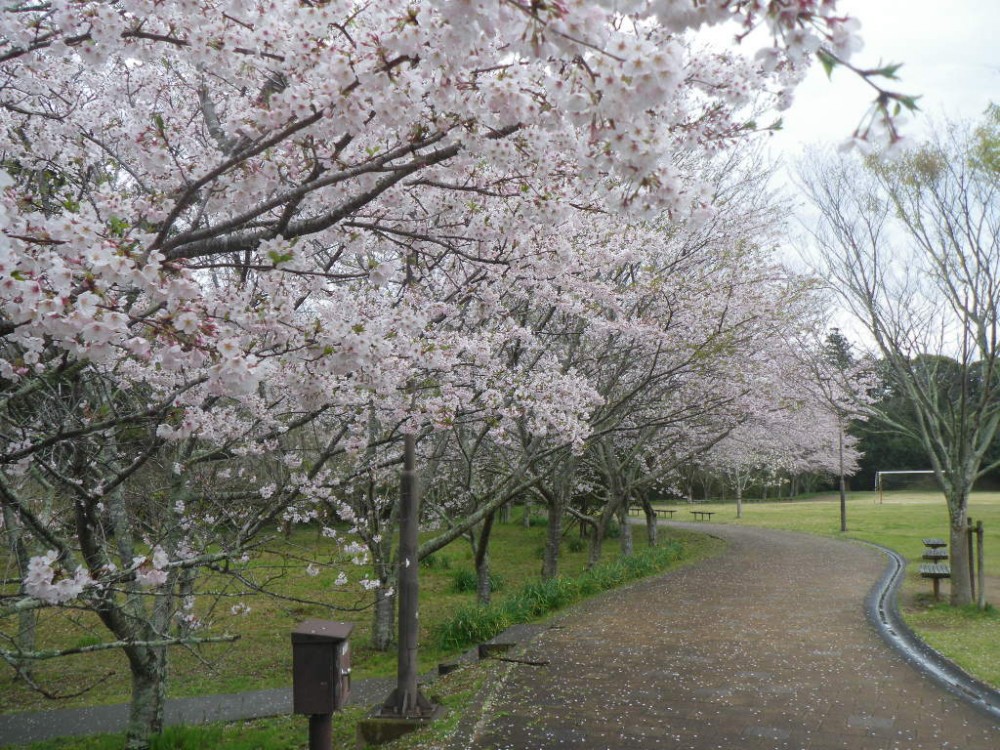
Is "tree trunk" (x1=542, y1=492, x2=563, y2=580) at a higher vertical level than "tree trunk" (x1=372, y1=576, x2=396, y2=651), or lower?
higher

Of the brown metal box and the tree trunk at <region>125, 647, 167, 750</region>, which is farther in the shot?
the tree trunk at <region>125, 647, 167, 750</region>

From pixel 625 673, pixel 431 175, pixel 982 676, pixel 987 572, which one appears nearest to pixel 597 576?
pixel 625 673

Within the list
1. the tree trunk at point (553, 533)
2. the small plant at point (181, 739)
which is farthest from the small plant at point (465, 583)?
the small plant at point (181, 739)

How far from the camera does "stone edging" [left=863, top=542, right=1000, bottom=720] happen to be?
6039mm

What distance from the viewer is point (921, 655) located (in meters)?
7.55

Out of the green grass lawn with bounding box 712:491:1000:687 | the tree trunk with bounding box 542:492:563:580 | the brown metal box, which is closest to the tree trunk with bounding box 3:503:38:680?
the brown metal box

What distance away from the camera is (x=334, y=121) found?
299cm

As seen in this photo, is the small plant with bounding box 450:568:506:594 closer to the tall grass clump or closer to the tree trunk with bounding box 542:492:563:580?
the tree trunk with bounding box 542:492:563:580

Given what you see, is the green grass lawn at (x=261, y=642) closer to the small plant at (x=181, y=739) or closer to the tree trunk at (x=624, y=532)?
the small plant at (x=181, y=739)

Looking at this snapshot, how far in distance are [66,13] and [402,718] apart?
4.85 metres

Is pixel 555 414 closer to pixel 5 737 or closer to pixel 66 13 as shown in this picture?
pixel 66 13

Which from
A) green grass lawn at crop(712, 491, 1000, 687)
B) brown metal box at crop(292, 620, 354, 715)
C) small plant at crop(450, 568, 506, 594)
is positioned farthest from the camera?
small plant at crop(450, 568, 506, 594)

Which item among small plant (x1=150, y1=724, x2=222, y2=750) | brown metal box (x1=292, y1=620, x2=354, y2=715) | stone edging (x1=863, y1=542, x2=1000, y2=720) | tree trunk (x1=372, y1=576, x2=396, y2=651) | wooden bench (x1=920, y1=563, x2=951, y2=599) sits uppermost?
brown metal box (x1=292, y1=620, x2=354, y2=715)

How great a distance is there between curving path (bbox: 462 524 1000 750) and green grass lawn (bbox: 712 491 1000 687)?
0.70 metres
